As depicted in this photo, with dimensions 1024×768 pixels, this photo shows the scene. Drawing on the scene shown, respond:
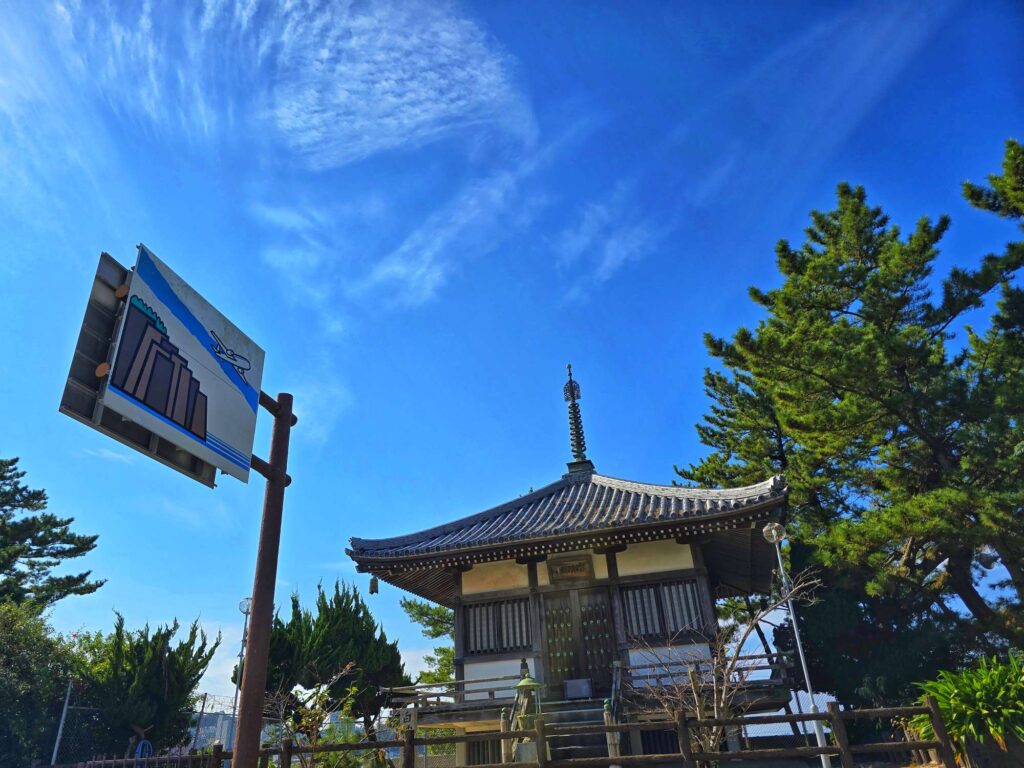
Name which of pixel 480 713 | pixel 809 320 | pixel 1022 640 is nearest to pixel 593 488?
pixel 480 713

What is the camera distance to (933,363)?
60.3 feet

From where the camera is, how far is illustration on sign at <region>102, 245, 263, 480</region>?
5.88 m

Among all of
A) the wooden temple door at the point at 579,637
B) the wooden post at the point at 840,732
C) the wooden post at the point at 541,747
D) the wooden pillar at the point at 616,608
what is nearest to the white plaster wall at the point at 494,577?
the wooden temple door at the point at 579,637

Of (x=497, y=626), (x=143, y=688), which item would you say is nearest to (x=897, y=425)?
(x=497, y=626)

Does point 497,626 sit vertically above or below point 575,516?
below

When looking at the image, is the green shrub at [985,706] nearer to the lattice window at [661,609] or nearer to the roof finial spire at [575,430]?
the lattice window at [661,609]

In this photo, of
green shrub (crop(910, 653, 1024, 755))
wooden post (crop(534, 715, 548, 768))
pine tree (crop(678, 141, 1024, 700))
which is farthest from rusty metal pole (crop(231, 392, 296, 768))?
pine tree (crop(678, 141, 1024, 700))

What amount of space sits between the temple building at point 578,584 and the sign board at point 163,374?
835 cm

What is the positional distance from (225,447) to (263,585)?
1.55 meters

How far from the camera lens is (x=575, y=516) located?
1554 centimetres

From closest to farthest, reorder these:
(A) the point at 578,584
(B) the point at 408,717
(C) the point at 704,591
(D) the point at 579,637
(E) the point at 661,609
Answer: (B) the point at 408,717 → (C) the point at 704,591 → (E) the point at 661,609 → (D) the point at 579,637 → (A) the point at 578,584

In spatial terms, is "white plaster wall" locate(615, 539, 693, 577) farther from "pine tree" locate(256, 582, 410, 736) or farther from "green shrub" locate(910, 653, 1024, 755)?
"pine tree" locate(256, 582, 410, 736)

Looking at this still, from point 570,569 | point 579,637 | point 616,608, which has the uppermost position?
point 570,569

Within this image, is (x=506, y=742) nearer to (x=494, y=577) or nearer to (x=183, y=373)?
(x=494, y=577)
